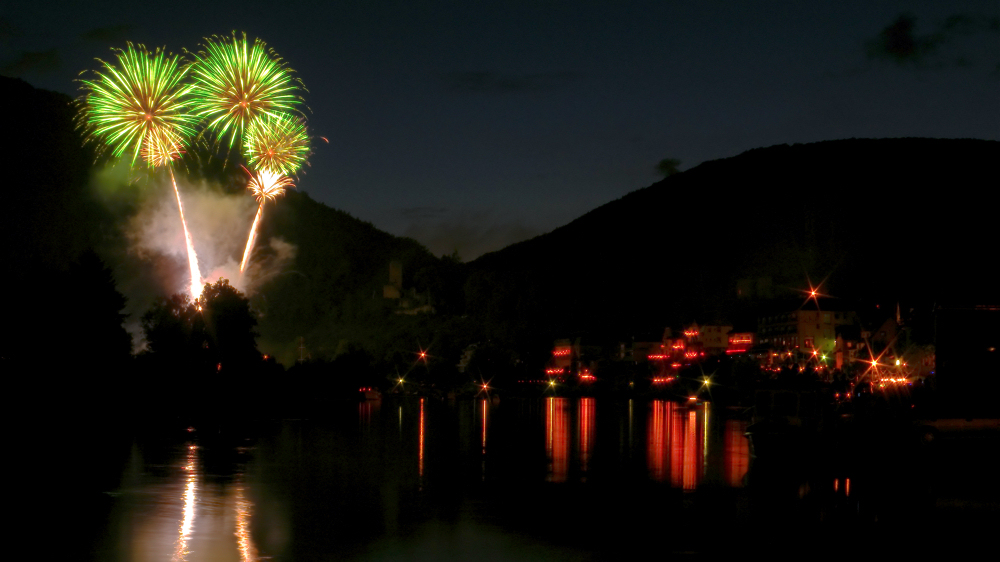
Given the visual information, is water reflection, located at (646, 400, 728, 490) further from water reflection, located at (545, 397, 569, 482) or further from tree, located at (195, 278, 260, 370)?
tree, located at (195, 278, 260, 370)

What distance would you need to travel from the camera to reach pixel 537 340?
552 ft

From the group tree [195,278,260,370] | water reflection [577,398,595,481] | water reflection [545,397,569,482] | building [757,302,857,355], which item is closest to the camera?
water reflection [545,397,569,482]

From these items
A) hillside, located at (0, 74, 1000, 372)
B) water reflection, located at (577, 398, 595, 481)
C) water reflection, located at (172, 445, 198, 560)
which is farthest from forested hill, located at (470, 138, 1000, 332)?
water reflection, located at (172, 445, 198, 560)

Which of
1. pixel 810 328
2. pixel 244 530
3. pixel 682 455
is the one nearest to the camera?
pixel 244 530

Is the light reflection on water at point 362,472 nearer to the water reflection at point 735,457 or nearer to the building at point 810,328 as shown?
the water reflection at point 735,457

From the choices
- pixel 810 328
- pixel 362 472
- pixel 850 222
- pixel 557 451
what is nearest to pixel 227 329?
pixel 557 451

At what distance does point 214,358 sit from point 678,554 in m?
54.0

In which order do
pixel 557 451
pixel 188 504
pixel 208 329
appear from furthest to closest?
pixel 208 329 → pixel 557 451 → pixel 188 504

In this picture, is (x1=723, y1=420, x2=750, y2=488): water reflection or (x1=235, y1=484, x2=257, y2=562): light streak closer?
(x1=235, y1=484, x2=257, y2=562): light streak

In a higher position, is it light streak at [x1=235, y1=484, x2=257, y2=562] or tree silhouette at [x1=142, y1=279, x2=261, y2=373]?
tree silhouette at [x1=142, y1=279, x2=261, y2=373]

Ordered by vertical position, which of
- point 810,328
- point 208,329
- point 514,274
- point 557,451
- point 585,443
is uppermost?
point 514,274

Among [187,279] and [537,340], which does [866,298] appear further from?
[187,279]

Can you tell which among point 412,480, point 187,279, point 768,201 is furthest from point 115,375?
point 768,201

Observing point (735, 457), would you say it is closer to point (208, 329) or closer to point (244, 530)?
point (244, 530)
